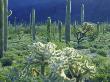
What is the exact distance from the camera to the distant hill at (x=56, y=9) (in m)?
122

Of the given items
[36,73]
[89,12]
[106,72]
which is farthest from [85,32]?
[89,12]

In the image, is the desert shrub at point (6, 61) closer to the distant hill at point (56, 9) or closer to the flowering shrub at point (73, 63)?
the flowering shrub at point (73, 63)

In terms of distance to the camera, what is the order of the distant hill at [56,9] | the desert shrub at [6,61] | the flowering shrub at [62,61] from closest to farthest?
the flowering shrub at [62,61]
the desert shrub at [6,61]
the distant hill at [56,9]

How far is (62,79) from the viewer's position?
31.3 feet

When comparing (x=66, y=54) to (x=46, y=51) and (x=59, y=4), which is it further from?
(x=59, y=4)

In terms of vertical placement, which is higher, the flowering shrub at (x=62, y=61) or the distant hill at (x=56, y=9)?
the distant hill at (x=56, y=9)

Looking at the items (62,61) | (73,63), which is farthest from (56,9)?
(62,61)

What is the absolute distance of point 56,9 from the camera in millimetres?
131625

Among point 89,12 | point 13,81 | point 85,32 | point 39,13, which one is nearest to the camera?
point 13,81

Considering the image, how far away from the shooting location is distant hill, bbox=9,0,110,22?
402ft

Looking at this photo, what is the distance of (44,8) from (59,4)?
454 cm

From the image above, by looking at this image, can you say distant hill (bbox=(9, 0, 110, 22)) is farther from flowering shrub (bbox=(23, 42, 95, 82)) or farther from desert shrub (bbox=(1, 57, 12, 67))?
flowering shrub (bbox=(23, 42, 95, 82))

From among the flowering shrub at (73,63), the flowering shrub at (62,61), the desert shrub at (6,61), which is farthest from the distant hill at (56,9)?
the flowering shrub at (73,63)

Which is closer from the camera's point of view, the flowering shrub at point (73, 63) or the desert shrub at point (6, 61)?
the flowering shrub at point (73, 63)
